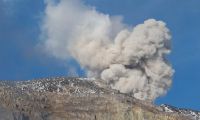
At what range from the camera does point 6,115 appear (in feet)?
620

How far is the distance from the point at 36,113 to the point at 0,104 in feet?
31.9

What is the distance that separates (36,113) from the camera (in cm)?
19988

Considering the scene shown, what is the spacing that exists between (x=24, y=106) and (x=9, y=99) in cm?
347

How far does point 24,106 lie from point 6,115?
10.9m

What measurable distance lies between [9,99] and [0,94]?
2.14 m

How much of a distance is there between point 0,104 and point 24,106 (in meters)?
7.57

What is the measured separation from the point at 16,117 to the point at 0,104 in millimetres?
4815

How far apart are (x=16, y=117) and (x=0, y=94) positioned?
9745 millimetres

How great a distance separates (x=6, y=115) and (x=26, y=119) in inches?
246

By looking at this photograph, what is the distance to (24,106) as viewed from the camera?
655 feet

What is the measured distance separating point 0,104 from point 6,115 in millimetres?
5076

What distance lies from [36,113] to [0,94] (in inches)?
335

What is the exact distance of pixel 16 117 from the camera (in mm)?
191125

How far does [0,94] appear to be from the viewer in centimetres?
19888
